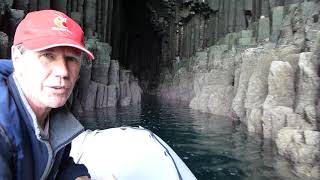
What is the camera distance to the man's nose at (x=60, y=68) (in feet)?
6.60

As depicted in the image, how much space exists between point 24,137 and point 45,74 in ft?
1.09

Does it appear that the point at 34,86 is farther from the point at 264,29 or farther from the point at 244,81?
the point at 264,29

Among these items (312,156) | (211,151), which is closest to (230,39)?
(211,151)

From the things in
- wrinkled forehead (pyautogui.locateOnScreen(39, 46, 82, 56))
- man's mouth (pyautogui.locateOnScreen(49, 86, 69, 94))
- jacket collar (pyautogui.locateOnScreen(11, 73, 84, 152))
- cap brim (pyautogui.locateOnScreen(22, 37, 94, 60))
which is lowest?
jacket collar (pyautogui.locateOnScreen(11, 73, 84, 152))

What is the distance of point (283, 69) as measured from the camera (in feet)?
34.4

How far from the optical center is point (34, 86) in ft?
6.59

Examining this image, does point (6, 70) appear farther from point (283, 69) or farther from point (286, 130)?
point (283, 69)

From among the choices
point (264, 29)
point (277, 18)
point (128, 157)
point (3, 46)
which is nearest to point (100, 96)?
point (264, 29)

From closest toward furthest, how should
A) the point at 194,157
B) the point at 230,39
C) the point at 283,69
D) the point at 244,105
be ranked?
the point at 194,157, the point at 283,69, the point at 244,105, the point at 230,39

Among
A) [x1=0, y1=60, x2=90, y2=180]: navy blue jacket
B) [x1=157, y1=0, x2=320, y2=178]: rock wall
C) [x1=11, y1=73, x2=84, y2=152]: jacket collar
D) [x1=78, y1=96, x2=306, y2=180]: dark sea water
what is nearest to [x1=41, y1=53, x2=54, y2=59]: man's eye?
[x1=0, y1=60, x2=90, y2=180]: navy blue jacket

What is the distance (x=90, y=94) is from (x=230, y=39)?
31.2 feet

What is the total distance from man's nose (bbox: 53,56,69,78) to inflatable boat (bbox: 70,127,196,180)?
88.2 inches

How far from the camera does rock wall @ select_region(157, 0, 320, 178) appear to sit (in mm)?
7887

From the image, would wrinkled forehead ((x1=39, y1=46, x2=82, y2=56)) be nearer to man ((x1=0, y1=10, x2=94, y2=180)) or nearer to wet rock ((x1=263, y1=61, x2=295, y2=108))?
man ((x1=0, y1=10, x2=94, y2=180))
